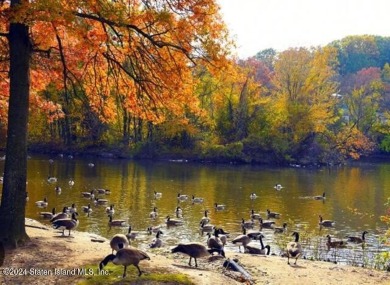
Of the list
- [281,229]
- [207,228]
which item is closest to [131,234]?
[207,228]

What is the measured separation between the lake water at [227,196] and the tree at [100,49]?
852 cm

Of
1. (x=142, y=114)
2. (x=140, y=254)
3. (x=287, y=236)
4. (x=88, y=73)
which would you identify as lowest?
(x=287, y=236)

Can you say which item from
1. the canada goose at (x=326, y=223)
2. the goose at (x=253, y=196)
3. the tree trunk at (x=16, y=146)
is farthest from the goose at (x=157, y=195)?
the tree trunk at (x=16, y=146)

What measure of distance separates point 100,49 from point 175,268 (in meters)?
6.58

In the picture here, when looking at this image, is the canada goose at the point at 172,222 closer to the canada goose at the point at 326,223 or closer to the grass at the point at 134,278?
the canada goose at the point at 326,223

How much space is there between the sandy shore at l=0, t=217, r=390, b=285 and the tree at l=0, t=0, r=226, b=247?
1.11 metres

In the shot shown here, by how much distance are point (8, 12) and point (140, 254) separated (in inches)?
253

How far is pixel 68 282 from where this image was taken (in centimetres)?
1030

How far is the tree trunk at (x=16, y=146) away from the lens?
42.4 ft

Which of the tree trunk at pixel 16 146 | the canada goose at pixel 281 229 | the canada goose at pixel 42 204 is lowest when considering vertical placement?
the canada goose at pixel 281 229

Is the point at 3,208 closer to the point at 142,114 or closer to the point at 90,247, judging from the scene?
the point at 90,247

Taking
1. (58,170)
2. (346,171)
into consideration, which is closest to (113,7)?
(58,170)

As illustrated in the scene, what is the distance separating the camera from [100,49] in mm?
14266

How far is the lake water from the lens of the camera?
80.1ft
